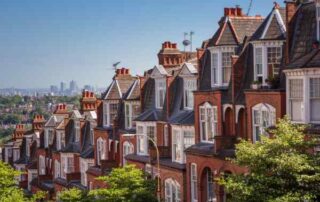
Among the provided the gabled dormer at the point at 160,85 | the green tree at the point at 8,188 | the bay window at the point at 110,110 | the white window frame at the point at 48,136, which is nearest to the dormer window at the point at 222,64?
the gabled dormer at the point at 160,85

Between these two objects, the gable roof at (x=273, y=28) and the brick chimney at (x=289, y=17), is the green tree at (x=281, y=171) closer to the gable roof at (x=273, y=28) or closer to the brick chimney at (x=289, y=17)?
the brick chimney at (x=289, y=17)

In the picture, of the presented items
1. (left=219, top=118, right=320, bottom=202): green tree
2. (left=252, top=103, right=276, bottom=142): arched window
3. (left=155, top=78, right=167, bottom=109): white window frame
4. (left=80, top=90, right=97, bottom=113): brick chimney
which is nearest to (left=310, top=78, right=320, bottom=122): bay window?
(left=252, top=103, right=276, bottom=142): arched window

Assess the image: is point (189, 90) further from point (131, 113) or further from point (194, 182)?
point (131, 113)

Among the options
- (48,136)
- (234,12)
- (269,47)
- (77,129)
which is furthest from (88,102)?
(269,47)

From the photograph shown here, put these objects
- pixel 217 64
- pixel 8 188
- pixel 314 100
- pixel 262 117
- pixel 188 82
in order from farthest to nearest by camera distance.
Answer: pixel 188 82, pixel 8 188, pixel 217 64, pixel 262 117, pixel 314 100

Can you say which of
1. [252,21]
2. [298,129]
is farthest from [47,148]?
[298,129]

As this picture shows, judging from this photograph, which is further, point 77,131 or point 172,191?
point 77,131

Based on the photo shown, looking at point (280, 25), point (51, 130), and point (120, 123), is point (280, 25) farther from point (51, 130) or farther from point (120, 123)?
point (51, 130)
